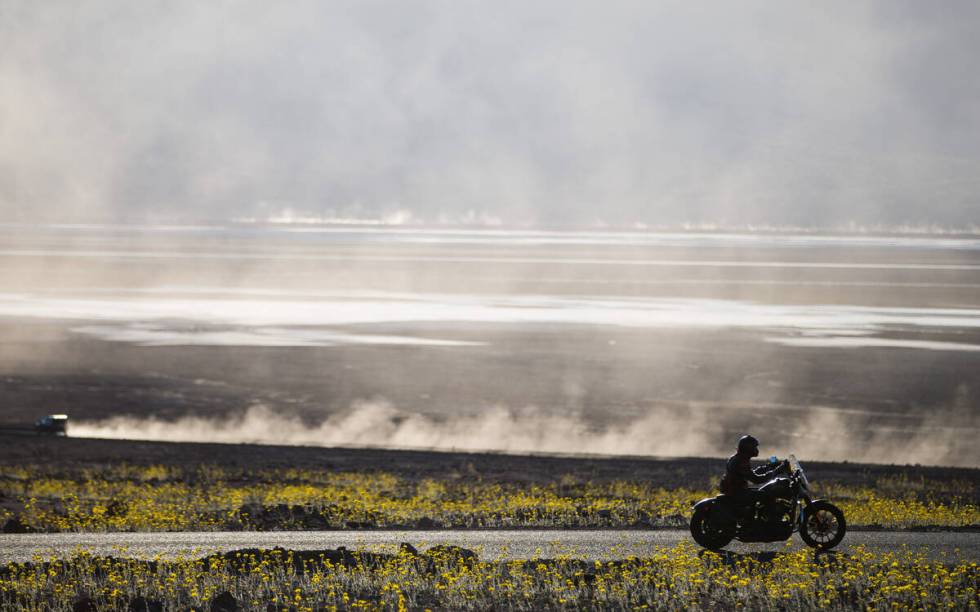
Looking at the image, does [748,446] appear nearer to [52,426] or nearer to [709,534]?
[709,534]

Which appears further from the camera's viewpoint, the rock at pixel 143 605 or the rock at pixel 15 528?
the rock at pixel 15 528

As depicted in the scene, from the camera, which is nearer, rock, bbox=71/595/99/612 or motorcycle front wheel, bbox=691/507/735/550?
rock, bbox=71/595/99/612

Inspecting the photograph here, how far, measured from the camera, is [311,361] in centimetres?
7825

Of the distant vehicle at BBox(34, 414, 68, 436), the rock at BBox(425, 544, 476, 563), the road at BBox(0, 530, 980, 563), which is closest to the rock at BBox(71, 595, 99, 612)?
the road at BBox(0, 530, 980, 563)

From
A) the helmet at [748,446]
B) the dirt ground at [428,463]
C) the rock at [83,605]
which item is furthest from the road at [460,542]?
the dirt ground at [428,463]

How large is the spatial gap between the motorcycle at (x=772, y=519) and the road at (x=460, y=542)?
0.24 m

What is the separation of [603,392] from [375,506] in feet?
147

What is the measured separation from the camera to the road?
54.7 feet

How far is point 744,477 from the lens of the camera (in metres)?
16.9

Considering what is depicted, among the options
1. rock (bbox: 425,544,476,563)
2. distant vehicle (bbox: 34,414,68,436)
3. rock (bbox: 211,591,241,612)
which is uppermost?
distant vehicle (bbox: 34,414,68,436)

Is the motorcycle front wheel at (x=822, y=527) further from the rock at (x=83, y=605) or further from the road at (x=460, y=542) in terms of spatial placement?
the rock at (x=83, y=605)

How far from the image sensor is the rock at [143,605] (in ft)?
46.7

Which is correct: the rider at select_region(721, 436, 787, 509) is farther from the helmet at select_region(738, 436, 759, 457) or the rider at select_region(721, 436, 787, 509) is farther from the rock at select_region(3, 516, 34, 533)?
the rock at select_region(3, 516, 34, 533)

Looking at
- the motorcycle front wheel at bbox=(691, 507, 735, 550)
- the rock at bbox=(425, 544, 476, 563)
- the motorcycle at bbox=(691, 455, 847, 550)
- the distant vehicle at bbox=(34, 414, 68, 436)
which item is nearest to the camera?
the rock at bbox=(425, 544, 476, 563)
